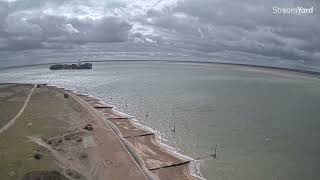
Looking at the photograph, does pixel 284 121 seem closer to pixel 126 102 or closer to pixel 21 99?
pixel 126 102

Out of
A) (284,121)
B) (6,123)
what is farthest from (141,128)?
(284,121)

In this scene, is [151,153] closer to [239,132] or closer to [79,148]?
[79,148]

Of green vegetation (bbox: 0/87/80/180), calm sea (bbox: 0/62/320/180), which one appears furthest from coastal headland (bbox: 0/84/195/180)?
calm sea (bbox: 0/62/320/180)

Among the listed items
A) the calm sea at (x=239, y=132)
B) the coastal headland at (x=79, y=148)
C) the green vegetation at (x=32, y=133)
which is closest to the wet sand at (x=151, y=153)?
the coastal headland at (x=79, y=148)

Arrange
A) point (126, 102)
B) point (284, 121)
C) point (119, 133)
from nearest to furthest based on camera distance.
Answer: point (119, 133), point (284, 121), point (126, 102)

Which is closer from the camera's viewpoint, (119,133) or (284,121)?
(119,133)

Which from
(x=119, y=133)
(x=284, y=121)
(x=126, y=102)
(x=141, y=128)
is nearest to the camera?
(x=119, y=133)

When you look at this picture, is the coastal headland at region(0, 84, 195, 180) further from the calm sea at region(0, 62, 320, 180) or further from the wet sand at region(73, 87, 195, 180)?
the calm sea at region(0, 62, 320, 180)

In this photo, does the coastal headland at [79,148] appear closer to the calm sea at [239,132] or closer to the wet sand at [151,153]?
the wet sand at [151,153]

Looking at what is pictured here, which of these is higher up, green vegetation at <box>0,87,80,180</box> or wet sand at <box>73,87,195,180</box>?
green vegetation at <box>0,87,80,180</box>
